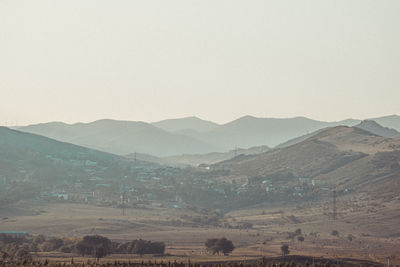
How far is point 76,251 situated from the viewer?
106750mm

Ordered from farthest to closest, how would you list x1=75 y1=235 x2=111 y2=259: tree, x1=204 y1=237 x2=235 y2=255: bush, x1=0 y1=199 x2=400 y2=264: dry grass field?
1. x1=0 y1=199 x2=400 y2=264: dry grass field
2. x1=204 y1=237 x2=235 y2=255: bush
3. x1=75 y1=235 x2=111 y2=259: tree

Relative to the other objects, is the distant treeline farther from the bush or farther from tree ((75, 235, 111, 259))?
the bush

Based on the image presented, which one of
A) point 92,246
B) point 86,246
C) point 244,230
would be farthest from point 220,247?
point 244,230

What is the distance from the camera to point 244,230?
5906 inches

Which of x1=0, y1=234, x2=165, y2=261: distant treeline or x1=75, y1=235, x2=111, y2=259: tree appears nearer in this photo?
x1=75, y1=235, x2=111, y2=259: tree

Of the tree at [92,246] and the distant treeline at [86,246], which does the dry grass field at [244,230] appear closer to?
the distant treeline at [86,246]

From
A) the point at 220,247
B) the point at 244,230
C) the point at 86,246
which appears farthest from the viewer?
the point at 244,230

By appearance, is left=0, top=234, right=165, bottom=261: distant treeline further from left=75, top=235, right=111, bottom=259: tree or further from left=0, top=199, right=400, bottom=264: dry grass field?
left=0, top=199, right=400, bottom=264: dry grass field

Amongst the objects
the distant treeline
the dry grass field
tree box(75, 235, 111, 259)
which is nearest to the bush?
the dry grass field

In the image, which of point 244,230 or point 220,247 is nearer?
point 220,247

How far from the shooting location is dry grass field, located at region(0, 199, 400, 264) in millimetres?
114588

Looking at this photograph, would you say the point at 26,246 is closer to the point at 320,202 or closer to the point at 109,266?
the point at 109,266

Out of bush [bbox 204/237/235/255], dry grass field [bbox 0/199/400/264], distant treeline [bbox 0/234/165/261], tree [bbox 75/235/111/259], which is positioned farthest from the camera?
dry grass field [bbox 0/199/400/264]

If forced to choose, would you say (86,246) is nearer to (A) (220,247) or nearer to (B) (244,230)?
(A) (220,247)
